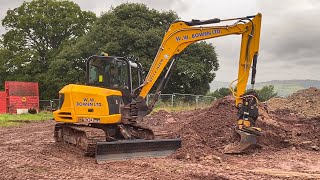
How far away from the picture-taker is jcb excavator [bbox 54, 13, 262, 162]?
10047mm

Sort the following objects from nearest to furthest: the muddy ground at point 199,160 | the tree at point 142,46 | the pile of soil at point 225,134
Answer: the muddy ground at point 199,160, the pile of soil at point 225,134, the tree at point 142,46

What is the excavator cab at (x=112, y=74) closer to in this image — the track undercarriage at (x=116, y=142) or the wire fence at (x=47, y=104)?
the track undercarriage at (x=116, y=142)

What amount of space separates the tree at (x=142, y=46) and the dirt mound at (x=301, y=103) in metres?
12.1

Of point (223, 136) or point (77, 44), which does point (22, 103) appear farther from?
point (223, 136)

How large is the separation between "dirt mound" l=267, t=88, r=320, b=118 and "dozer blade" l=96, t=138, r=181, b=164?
10065 millimetres

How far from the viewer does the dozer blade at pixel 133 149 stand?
9.27 m

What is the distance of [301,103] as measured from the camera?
2023 centimetres

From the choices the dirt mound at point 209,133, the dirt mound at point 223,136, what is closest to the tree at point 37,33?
the dirt mound at point 209,133

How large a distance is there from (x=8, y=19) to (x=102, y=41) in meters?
17.6

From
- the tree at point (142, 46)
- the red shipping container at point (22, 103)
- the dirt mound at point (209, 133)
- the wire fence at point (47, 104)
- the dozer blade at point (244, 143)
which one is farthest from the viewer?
the wire fence at point (47, 104)

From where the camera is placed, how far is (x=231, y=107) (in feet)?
53.5

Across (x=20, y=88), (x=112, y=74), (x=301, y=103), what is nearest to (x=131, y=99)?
(x=112, y=74)

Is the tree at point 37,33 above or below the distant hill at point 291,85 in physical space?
above

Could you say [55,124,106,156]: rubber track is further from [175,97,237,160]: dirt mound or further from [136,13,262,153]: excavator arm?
[175,97,237,160]: dirt mound
